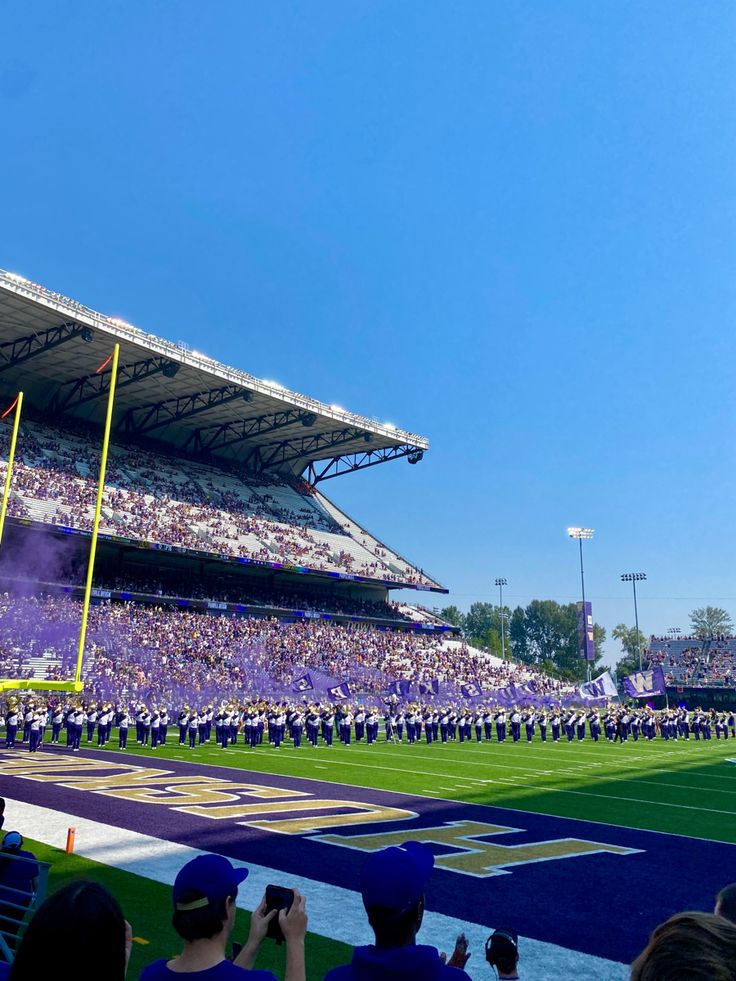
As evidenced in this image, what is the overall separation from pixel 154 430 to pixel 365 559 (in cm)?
1505

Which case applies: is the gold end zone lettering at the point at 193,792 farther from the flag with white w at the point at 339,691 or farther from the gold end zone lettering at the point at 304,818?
the flag with white w at the point at 339,691

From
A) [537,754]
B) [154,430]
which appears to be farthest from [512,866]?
[154,430]

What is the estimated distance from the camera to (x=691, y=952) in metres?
1.48

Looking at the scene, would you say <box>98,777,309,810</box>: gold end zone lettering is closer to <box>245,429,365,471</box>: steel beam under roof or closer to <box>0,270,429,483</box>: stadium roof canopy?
<box>0,270,429,483</box>: stadium roof canopy

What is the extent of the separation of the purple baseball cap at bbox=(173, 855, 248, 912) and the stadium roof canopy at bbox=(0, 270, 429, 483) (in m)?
30.3

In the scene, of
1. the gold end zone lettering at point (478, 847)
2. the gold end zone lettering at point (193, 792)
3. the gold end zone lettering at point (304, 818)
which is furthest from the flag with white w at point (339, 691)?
the gold end zone lettering at point (478, 847)

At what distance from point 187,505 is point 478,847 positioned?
32934mm

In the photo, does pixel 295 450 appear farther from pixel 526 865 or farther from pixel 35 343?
pixel 526 865

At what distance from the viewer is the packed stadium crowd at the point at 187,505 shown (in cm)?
3441

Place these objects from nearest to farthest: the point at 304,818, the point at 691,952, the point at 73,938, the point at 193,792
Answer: the point at 691,952 → the point at 73,938 → the point at 304,818 → the point at 193,792

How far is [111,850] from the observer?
9133 mm

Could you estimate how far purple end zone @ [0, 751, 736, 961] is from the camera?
7.12 metres

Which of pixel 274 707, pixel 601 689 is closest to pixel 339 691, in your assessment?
pixel 274 707

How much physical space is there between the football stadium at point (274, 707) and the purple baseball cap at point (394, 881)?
0.06 ft
